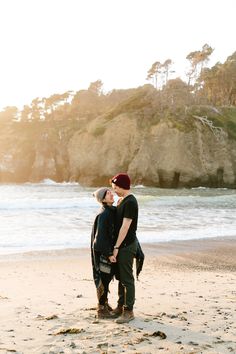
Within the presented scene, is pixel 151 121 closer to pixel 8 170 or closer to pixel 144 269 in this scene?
pixel 8 170

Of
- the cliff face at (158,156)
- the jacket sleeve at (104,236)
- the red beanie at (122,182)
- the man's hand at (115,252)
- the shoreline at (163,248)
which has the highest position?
the cliff face at (158,156)

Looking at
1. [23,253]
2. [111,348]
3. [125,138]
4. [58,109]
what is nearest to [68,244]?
[23,253]

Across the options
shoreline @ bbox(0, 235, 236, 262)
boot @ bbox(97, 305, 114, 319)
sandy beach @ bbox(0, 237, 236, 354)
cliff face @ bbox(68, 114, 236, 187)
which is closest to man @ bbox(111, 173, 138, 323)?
boot @ bbox(97, 305, 114, 319)

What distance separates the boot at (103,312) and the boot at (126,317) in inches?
8.1

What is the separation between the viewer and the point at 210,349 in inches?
167

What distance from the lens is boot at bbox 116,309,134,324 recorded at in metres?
5.08

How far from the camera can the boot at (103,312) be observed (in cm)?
525

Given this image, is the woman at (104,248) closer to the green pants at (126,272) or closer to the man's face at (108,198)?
the man's face at (108,198)

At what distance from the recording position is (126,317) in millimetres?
5117

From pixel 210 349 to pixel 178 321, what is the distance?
0.86m

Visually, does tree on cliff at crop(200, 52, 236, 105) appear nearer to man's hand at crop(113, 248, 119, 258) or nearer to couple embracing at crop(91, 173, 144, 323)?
couple embracing at crop(91, 173, 144, 323)

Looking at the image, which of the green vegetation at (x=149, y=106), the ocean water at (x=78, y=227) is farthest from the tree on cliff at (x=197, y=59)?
the ocean water at (x=78, y=227)

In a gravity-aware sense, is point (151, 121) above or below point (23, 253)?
above

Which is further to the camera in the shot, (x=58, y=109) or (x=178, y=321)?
(x=58, y=109)
